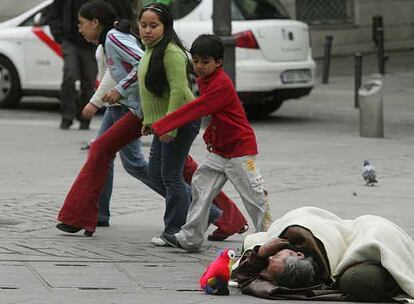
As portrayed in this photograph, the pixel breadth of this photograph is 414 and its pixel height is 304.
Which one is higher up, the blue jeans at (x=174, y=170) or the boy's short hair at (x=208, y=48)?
the boy's short hair at (x=208, y=48)

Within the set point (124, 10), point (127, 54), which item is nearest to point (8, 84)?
point (124, 10)

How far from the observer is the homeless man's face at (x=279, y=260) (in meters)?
7.20

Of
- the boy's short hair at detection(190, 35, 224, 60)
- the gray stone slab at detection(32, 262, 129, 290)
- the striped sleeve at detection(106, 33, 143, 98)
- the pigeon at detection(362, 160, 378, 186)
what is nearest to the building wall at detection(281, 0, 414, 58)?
the pigeon at detection(362, 160, 378, 186)

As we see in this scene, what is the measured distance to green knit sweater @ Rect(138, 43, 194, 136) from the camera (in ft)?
27.7

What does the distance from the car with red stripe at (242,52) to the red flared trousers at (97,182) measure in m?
7.87

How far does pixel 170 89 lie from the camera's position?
8.53 m

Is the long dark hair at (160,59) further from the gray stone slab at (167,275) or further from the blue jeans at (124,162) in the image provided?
the gray stone slab at (167,275)

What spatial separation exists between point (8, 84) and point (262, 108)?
Answer: 3.39 meters

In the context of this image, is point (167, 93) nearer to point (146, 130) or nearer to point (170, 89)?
point (170, 89)

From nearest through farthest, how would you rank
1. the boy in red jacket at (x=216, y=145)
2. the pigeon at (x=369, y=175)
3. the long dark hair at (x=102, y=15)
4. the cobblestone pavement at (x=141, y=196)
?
1. the cobblestone pavement at (x=141, y=196)
2. the boy in red jacket at (x=216, y=145)
3. the long dark hair at (x=102, y=15)
4. the pigeon at (x=369, y=175)

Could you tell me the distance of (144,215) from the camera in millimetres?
10094

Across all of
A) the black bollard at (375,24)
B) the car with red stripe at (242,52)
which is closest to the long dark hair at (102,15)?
the car with red stripe at (242,52)

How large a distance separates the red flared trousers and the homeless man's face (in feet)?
5.79

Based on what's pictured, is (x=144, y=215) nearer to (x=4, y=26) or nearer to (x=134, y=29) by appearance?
(x=134, y=29)
